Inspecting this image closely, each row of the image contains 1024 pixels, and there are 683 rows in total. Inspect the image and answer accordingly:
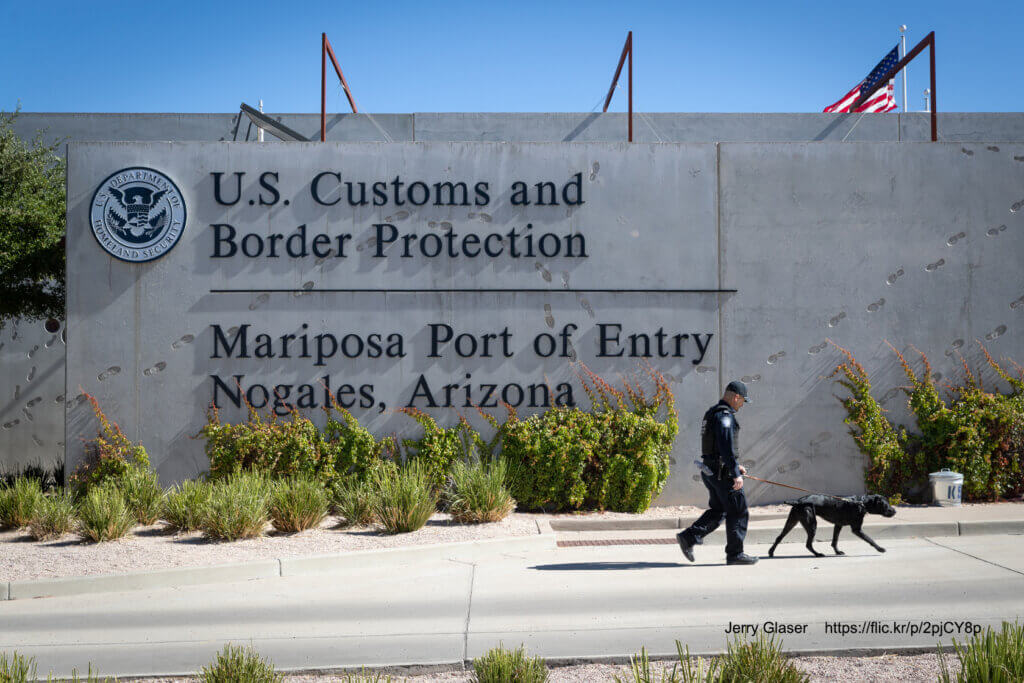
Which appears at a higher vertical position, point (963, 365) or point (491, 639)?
point (963, 365)

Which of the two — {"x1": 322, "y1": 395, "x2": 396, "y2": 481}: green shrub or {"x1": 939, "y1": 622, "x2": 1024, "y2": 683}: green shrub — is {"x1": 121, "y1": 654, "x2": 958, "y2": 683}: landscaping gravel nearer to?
{"x1": 939, "y1": 622, "x2": 1024, "y2": 683}: green shrub

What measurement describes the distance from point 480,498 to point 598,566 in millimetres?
2303

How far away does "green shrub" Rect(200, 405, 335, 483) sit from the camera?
1220cm

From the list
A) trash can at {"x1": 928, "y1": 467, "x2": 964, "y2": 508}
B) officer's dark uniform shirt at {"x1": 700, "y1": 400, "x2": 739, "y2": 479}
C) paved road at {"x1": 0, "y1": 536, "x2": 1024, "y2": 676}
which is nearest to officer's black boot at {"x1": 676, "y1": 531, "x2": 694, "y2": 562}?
paved road at {"x1": 0, "y1": 536, "x2": 1024, "y2": 676}

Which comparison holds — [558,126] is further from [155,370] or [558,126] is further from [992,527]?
[992,527]

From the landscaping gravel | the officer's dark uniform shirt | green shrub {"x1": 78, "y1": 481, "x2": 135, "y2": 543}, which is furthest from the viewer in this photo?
green shrub {"x1": 78, "y1": 481, "x2": 135, "y2": 543}

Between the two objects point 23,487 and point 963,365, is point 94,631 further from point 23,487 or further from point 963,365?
point 963,365

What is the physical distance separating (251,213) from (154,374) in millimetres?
2770

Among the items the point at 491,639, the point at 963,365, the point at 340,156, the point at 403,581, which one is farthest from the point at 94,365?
the point at 963,365

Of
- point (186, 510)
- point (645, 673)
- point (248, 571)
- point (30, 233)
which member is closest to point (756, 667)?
point (645, 673)

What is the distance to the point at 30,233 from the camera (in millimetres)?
14117

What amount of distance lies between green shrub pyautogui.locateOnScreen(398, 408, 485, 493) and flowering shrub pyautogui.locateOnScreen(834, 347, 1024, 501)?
5.67 metres

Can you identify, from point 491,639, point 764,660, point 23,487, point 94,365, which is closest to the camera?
point 764,660

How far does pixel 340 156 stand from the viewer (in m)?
13.1
